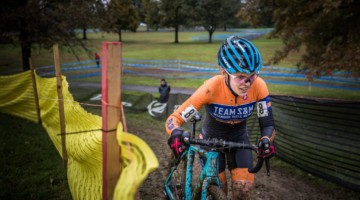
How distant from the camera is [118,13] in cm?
1647

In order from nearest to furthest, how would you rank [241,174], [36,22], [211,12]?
[241,174]
[36,22]
[211,12]

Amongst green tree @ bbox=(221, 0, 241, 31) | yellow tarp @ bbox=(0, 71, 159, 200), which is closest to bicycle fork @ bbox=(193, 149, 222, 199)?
yellow tarp @ bbox=(0, 71, 159, 200)

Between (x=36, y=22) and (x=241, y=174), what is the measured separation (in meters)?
12.5

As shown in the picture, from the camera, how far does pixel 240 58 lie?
3396 millimetres

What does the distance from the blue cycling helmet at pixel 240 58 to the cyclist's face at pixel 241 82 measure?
68mm

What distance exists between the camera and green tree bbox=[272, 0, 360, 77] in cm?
939

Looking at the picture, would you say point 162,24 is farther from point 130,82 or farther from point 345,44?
point 345,44

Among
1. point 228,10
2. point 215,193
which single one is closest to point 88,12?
point 215,193

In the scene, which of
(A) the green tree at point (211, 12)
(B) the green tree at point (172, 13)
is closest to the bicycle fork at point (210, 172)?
(B) the green tree at point (172, 13)

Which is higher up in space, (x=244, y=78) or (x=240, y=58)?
(x=240, y=58)

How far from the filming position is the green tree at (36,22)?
12.7 m

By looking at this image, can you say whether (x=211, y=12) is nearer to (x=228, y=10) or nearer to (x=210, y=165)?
(x=228, y=10)

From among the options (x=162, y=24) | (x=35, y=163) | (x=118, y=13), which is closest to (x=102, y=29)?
(x=118, y=13)

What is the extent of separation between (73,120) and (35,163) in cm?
181
